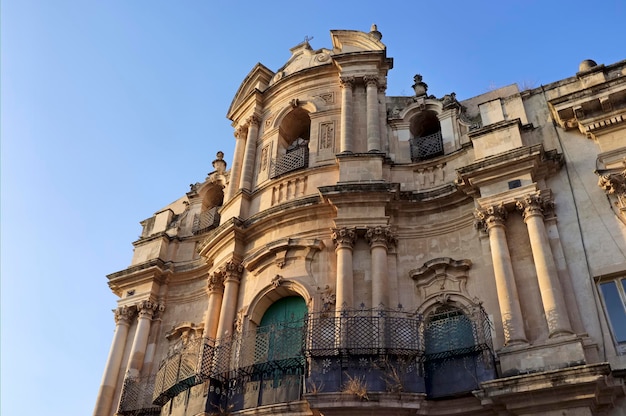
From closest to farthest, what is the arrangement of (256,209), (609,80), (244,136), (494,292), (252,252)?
(494,292) < (609,80) < (252,252) < (256,209) < (244,136)

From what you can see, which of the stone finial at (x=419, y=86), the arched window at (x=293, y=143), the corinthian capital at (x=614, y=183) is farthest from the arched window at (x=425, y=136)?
the corinthian capital at (x=614, y=183)

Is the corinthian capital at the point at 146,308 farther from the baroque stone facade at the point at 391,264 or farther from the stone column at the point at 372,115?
the stone column at the point at 372,115

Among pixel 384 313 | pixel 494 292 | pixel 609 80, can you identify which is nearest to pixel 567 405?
pixel 494 292

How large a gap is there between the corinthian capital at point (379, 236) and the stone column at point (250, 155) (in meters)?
4.63

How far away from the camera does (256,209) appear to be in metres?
16.1

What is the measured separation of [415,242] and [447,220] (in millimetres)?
913

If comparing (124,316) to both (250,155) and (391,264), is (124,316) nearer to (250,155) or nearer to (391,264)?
(250,155)

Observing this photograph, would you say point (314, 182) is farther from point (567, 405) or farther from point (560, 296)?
point (567, 405)

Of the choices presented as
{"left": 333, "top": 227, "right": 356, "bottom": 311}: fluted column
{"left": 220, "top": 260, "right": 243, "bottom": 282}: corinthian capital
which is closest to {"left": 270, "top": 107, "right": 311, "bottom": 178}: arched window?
{"left": 220, "top": 260, "right": 243, "bottom": 282}: corinthian capital

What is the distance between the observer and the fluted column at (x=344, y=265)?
12.6m

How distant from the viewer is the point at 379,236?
13.4 metres

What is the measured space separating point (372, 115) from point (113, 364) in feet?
32.5

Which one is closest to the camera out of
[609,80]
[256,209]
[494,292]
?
[494,292]

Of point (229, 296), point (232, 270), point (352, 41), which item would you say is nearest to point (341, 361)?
point (229, 296)
